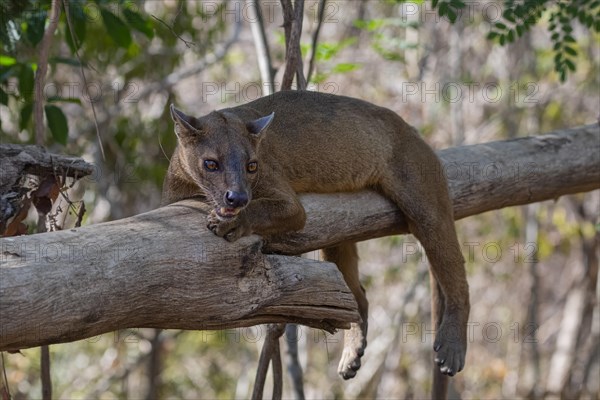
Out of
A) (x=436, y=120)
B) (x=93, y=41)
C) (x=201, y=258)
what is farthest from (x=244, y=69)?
(x=201, y=258)

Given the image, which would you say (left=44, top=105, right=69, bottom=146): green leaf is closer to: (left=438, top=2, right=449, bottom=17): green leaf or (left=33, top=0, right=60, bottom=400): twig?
(left=33, top=0, right=60, bottom=400): twig

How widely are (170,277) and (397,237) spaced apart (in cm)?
721

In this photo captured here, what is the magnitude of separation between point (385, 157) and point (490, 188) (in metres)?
1.08

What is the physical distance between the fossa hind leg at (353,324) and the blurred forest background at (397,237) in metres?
3.62

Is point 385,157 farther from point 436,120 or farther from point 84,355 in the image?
point 84,355

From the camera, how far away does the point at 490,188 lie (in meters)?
6.58

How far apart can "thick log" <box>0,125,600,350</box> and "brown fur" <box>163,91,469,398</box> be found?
19 centimetres

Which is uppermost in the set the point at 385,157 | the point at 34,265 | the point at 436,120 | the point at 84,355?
the point at 436,120

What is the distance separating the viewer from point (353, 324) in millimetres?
6410

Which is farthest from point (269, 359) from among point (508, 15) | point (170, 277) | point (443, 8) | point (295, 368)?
point (508, 15)

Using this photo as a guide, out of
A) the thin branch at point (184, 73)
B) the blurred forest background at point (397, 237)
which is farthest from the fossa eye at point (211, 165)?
the thin branch at point (184, 73)

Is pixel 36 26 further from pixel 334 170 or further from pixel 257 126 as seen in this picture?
pixel 334 170

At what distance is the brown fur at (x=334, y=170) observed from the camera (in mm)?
5055

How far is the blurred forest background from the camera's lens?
10273 mm
